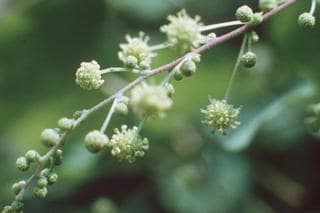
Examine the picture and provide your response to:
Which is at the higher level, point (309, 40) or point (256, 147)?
point (309, 40)

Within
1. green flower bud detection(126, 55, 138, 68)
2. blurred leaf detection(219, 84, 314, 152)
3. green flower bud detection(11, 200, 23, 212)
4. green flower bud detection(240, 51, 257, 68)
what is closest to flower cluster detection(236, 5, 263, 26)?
green flower bud detection(240, 51, 257, 68)

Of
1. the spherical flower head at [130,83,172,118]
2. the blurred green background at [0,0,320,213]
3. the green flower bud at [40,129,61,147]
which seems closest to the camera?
the spherical flower head at [130,83,172,118]

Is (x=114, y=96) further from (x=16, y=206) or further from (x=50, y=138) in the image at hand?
(x=16, y=206)

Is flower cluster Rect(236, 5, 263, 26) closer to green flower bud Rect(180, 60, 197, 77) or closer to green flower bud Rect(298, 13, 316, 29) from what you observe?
green flower bud Rect(298, 13, 316, 29)

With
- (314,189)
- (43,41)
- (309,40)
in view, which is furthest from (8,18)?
(314,189)

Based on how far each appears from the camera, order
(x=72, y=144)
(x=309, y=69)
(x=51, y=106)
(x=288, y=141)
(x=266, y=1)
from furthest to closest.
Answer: (x=51, y=106) < (x=72, y=144) < (x=288, y=141) < (x=309, y=69) < (x=266, y=1)

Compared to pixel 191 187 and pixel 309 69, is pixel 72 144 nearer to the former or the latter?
pixel 191 187
